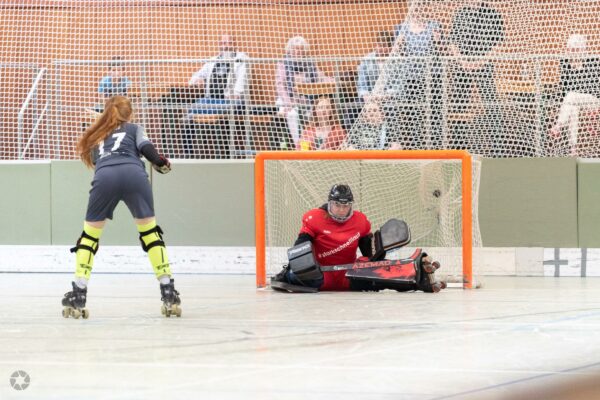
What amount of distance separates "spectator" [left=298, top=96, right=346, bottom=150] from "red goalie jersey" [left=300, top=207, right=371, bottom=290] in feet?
8.17

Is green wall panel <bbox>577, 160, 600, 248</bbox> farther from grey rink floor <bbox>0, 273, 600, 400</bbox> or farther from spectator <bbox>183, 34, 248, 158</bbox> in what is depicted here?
spectator <bbox>183, 34, 248, 158</bbox>

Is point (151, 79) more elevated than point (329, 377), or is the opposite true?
point (151, 79)

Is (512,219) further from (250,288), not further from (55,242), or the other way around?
(55,242)

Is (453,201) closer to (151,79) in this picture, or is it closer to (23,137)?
(151,79)

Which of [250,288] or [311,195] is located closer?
[250,288]

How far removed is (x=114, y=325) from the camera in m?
6.91

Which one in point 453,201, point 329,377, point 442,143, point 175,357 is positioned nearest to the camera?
point 329,377

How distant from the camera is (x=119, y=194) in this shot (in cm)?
745

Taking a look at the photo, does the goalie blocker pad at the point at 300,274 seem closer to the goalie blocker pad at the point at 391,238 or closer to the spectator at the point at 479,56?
the goalie blocker pad at the point at 391,238

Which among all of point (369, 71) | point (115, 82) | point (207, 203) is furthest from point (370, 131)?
point (115, 82)

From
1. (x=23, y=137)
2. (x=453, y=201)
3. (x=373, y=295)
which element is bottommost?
(x=373, y=295)

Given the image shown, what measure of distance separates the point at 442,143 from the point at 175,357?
7.02 metres

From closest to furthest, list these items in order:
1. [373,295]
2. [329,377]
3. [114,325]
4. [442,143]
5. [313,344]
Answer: [329,377]
[313,344]
[114,325]
[373,295]
[442,143]

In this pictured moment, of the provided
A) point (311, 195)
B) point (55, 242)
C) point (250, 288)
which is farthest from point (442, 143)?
point (55, 242)
